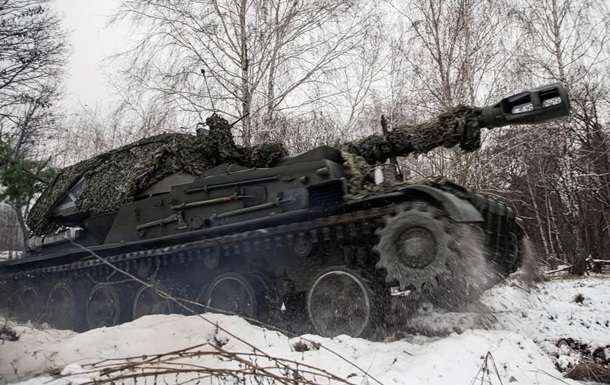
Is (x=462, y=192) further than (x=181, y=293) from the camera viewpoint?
No

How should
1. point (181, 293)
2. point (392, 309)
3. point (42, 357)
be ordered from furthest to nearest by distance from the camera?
1. point (181, 293)
2. point (392, 309)
3. point (42, 357)

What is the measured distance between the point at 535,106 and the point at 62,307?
8.02 meters

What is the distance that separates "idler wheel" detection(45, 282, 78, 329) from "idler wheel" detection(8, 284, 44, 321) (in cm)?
36

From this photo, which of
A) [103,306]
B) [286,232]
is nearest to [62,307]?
[103,306]

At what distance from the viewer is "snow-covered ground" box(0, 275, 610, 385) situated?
3365mm

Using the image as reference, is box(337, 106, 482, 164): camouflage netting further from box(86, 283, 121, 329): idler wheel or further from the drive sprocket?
box(86, 283, 121, 329): idler wheel

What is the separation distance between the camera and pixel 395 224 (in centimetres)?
520

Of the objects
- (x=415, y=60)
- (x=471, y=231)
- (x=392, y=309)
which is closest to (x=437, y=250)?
(x=471, y=231)

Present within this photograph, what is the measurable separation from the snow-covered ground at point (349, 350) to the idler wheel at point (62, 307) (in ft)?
12.4

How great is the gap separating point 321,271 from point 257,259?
44.6 inches

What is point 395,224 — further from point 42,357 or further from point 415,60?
point 415,60

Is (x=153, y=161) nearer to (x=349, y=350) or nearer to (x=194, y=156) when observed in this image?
(x=194, y=156)

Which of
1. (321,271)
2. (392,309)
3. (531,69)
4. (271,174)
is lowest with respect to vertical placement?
(392,309)

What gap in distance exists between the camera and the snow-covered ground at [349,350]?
337 cm
